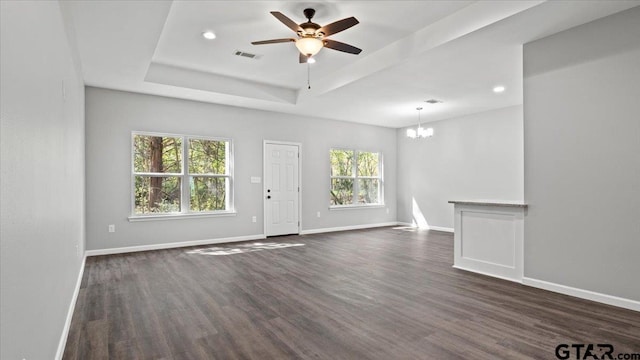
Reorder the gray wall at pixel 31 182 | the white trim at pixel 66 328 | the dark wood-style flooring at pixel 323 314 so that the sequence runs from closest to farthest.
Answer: the gray wall at pixel 31 182 < the white trim at pixel 66 328 < the dark wood-style flooring at pixel 323 314

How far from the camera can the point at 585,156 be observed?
3.37 meters

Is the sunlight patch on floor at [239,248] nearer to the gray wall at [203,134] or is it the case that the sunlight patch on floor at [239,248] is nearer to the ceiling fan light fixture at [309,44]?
the gray wall at [203,134]

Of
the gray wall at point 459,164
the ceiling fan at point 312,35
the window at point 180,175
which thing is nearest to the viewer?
the ceiling fan at point 312,35

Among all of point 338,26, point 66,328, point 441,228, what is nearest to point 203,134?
point 338,26

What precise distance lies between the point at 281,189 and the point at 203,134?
199 centimetres

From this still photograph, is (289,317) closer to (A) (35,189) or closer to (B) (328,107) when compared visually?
(A) (35,189)

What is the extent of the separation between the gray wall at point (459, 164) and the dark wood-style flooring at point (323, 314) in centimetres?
343

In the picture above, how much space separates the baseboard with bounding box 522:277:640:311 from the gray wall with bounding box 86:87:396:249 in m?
4.85

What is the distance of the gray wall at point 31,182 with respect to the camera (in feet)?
3.89

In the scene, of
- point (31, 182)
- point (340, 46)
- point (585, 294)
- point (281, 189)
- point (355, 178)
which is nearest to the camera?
point (31, 182)

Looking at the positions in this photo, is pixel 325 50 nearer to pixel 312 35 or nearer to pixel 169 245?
pixel 312 35

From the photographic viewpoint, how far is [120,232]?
18.3 feet

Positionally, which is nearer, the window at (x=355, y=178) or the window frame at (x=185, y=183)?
the window frame at (x=185, y=183)

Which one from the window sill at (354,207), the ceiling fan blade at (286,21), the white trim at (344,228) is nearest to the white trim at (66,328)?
the ceiling fan blade at (286,21)
